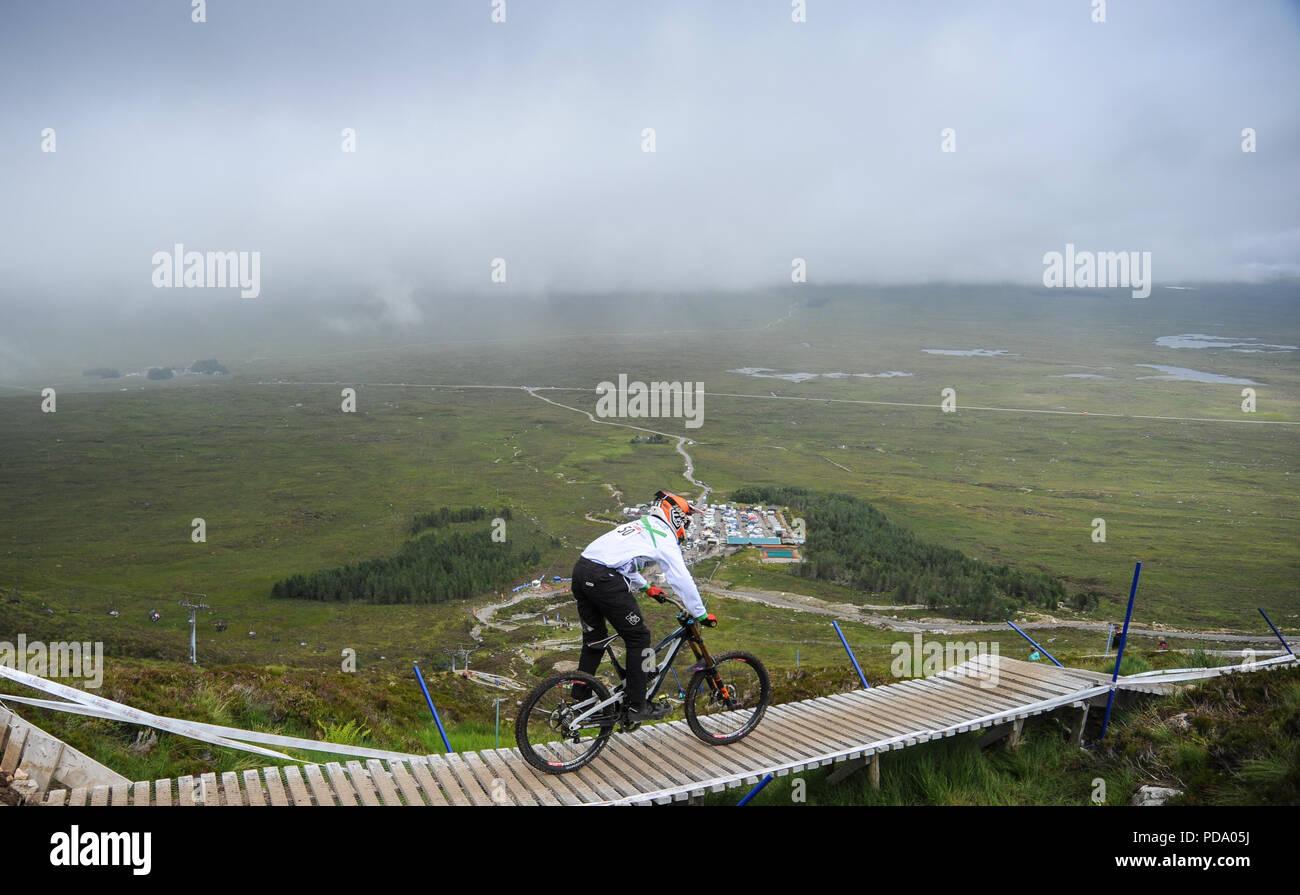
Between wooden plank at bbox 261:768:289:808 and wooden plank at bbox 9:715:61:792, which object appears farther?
wooden plank at bbox 261:768:289:808

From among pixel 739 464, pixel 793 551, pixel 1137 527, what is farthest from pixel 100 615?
pixel 1137 527

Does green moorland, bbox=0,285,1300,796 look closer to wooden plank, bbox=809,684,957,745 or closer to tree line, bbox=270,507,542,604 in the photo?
tree line, bbox=270,507,542,604

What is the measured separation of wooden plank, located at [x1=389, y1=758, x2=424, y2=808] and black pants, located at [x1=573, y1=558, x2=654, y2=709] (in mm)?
2040

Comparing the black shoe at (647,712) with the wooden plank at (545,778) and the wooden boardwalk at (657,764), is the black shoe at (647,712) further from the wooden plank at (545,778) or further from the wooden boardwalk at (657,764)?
the wooden plank at (545,778)

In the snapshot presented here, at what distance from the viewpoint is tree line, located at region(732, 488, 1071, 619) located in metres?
87.6

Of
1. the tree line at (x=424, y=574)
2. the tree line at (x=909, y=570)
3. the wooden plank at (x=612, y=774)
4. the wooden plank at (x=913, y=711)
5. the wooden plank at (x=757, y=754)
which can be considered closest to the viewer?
the wooden plank at (x=612, y=774)

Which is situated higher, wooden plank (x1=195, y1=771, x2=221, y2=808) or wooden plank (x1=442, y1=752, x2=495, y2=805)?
wooden plank (x1=195, y1=771, x2=221, y2=808)

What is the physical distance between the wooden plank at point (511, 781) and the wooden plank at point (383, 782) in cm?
107

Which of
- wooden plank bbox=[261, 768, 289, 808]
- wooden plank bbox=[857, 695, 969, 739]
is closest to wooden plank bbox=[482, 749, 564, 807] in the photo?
wooden plank bbox=[261, 768, 289, 808]

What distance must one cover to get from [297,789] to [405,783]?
3.37 ft

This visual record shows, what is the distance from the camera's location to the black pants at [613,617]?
8570mm

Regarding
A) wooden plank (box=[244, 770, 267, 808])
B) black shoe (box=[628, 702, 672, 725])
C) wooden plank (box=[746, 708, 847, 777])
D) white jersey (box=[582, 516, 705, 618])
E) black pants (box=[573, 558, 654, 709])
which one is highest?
white jersey (box=[582, 516, 705, 618])

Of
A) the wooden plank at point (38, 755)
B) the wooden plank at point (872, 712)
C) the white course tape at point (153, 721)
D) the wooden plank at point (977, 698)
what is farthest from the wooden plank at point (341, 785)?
the wooden plank at point (977, 698)
